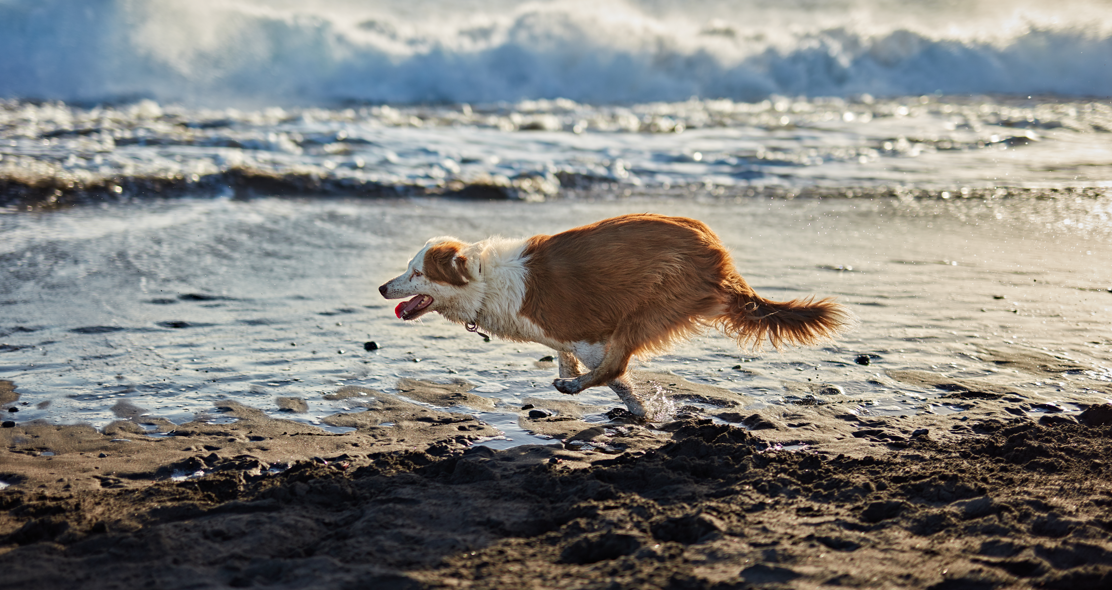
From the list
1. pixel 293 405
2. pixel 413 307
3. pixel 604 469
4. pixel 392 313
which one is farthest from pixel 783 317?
pixel 392 313

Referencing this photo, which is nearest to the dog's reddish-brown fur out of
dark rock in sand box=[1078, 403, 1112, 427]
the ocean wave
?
dark rock in sand box=[1078, 403, 1112, 427]

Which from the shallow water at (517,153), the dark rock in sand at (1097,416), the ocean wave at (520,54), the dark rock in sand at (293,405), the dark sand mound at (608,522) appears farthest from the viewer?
the ocean wave at (520,54)

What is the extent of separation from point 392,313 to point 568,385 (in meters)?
2.46

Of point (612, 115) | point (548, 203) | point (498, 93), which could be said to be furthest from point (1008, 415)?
point (498, 93)

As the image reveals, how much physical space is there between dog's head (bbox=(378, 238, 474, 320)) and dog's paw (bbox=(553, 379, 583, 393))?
879 millimetres

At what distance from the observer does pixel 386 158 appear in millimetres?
15562

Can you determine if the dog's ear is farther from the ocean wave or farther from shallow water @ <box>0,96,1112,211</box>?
the ocean wave

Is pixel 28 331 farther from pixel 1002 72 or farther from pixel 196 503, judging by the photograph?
pixel 1002 72

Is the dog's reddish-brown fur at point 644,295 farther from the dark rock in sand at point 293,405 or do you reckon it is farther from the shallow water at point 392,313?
the dark rock in sand at point 293,405

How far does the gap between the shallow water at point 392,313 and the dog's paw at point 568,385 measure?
33 cm

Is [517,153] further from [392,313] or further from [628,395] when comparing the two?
[628,395]

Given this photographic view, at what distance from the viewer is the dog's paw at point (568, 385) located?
5.31 m

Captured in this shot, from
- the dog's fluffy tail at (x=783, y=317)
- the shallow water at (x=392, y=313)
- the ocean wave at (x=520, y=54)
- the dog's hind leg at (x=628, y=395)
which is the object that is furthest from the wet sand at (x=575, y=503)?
the ocean wave at (x=520, y=54)

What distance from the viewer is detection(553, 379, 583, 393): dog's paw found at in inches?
209
